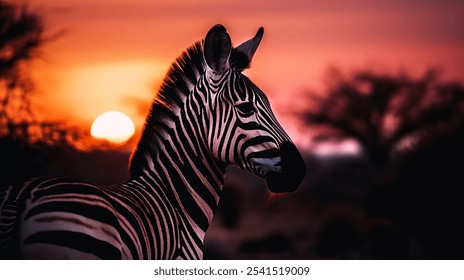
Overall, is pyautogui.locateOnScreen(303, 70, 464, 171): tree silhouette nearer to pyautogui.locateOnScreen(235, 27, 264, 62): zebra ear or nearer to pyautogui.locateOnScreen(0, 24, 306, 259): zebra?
pyautogui.locateOnScreen(235, 27, 264, 62): zebra ear

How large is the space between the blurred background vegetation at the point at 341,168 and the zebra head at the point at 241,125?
28cm

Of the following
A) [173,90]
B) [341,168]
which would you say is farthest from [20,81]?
[341,168]

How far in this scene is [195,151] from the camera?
10.5 ft

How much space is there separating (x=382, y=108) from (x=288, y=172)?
278 inches

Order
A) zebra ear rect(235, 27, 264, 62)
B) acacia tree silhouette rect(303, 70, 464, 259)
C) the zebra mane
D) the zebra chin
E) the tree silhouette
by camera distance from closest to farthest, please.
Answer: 1. the zebra chin
2. the zebra mane
3. zebra ear rect(235, 27, 264, 62)
4. acacia tree silhouette rect(303, 70, 464, 259)
5. the tree silhouette

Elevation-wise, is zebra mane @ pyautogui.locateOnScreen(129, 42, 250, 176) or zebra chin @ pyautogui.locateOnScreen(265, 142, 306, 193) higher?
zebra mane @ pyautogui.locateOnScreen(129, 42, 250, 176)

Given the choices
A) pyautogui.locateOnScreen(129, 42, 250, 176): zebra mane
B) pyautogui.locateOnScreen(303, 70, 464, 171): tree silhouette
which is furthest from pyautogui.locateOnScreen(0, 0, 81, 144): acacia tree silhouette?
pyautogui.locateOnScreen(303, 70, 464, 171): tree silhouette

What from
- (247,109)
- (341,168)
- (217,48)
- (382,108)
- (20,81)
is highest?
(382,108)

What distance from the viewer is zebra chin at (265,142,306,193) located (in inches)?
119

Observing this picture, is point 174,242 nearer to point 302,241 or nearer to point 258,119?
point 258,119

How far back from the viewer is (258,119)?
3082 mm

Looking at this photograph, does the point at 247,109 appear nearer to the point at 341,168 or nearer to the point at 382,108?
the point at 341,168

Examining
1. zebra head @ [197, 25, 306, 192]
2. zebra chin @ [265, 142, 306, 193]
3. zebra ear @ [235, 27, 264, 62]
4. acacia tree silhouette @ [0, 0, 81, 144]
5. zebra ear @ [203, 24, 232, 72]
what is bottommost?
zebra chin @ [265, 142, 306, 193]

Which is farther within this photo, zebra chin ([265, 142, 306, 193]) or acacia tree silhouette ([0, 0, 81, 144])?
acacia tree silhouette ([0, 0, 81, 144])
